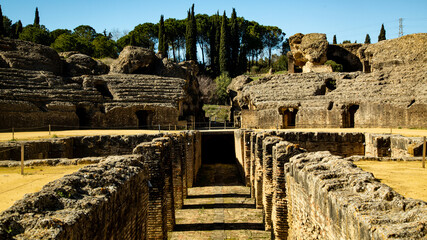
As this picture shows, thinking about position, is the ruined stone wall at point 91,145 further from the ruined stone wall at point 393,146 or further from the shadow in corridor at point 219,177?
the ruined stone wall at point 393,146

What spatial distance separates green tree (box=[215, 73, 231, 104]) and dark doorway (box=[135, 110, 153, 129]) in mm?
21797

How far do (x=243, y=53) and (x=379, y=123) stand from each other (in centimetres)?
3688

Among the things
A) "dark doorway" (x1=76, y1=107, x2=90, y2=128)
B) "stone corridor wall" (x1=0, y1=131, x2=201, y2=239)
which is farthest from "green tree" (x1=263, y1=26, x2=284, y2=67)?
"stone corridor wall" (x1=0, y1=131, x2=201, y2=239)

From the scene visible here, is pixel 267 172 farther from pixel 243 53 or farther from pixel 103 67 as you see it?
pixel 243 53

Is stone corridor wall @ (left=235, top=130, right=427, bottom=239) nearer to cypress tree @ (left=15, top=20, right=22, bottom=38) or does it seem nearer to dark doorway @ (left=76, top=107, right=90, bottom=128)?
dark doorway @ (left=76, top=107, right=90, bottom=128)

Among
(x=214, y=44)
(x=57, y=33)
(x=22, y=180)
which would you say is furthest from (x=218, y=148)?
(x=57, y=33)

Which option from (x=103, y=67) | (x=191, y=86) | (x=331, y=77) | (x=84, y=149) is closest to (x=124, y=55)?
(x=103, y=67)

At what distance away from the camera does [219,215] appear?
10.1m

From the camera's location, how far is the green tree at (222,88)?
47812 millimetres

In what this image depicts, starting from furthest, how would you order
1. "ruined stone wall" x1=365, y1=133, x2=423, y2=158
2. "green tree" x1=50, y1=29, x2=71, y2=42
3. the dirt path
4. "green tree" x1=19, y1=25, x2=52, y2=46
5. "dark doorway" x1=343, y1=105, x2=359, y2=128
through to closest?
"green tree" x1=50, y1=29, x2=71, y2=42, "green tree" x1=19, y1=25, x2=52, y2=46, "dark doorway" x1=343, y1=105, x2=359, y2=128, "ruined stone wall" x1=365, y1=133, x2=423, y2=158, the dirt path

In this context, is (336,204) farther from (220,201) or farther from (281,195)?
(220,201)

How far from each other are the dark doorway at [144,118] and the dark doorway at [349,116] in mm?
13996

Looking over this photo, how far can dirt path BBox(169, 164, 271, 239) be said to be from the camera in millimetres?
8641

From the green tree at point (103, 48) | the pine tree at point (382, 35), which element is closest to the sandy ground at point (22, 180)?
the green tree at point (103, 48)
